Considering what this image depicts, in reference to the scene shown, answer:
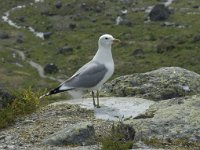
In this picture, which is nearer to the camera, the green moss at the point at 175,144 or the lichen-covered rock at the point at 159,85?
the green moss at the point at 175,144

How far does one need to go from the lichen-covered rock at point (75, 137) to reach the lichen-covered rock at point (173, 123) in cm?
107

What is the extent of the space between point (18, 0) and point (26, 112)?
11009 centimetres

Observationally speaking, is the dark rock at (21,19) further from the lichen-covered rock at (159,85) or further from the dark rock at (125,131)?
the dark rock at (125,131)

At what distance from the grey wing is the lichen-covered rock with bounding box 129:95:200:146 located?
7.26 ft

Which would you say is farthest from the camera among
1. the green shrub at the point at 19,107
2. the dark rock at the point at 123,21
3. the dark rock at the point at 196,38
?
the dark rock at the point at 123,21

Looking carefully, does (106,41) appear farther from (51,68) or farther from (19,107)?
(51,68)

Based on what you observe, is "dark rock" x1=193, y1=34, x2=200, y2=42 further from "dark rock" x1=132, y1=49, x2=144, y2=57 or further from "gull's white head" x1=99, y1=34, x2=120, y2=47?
"gull's white head" x1=99, y1=34, x2=120, y2=47

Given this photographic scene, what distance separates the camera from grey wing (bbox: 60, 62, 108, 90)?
15406 mm

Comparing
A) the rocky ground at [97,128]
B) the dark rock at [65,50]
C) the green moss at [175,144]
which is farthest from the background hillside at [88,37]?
the green moss at [175,144]

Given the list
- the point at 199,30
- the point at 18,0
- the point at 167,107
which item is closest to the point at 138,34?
the point at 199,30

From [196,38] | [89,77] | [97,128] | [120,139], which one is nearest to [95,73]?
[89,77]

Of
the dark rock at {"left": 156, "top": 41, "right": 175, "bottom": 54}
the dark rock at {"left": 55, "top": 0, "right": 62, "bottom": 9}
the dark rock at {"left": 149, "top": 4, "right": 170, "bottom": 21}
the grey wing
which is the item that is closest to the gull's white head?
the grey wing

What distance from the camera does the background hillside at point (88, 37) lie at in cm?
6781

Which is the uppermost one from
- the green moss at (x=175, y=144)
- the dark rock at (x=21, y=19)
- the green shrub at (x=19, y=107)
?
the dark rock at (x=21, y=19)
